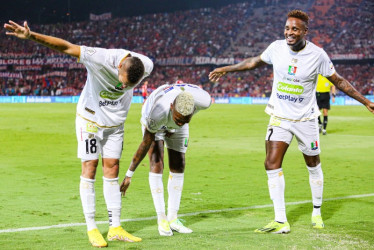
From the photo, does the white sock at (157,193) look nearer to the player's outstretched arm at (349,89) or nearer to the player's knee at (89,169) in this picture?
the player's knee at (89,169)

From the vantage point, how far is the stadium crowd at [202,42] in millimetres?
57844

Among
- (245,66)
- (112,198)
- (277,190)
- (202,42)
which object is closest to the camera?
(112,198)

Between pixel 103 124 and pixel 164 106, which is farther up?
pixel 164 106

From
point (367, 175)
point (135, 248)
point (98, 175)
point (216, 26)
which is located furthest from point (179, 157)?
point (216, 26)

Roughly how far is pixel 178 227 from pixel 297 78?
2.22 m

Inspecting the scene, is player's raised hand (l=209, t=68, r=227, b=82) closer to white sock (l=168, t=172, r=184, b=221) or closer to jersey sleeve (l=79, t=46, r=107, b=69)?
white sock (l=168, t=172, r=184, b=221)

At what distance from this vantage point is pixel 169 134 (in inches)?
257

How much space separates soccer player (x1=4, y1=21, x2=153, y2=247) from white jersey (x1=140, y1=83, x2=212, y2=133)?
0.96ft

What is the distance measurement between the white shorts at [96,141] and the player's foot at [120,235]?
2.56ft

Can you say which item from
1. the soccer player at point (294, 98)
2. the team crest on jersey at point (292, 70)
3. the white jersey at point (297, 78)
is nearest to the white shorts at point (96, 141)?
the soccer player at point (294, 98)

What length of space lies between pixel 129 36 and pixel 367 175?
195 feet

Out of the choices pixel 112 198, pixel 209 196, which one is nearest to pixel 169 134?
pixel 112 198

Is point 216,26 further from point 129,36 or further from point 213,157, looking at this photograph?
point 213,157

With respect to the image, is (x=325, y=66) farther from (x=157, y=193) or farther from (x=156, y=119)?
(x=157, y=193)
